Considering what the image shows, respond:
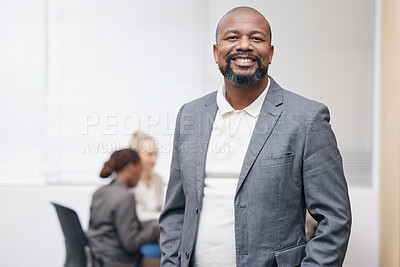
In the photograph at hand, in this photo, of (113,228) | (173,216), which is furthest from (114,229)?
(173,216)

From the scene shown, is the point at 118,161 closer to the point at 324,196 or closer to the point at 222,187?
the point at 222,187

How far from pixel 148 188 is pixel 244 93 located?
199 cm

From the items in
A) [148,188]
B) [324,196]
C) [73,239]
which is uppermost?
[324,196]

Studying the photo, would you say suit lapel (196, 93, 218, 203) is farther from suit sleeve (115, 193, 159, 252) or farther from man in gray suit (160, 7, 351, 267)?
suit sleeve (115, 193, 159, 252)

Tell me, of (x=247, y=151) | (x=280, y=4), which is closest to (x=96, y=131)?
(x=280, y=4)

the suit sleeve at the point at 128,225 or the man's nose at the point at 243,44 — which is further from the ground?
the man's nose at the point at 243,44

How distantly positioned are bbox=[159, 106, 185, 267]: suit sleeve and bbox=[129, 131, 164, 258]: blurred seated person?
59.7 inches

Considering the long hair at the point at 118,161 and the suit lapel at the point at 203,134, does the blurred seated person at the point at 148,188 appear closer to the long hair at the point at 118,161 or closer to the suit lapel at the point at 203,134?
the long hair at the point at 118,161

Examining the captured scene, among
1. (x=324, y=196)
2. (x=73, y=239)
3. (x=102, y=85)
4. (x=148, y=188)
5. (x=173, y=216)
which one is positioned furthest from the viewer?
(x=102, y=85)

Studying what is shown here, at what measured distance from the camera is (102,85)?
12.7ft

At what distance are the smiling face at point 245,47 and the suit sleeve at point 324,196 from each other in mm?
242

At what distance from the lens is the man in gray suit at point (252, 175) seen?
1518 millimetres

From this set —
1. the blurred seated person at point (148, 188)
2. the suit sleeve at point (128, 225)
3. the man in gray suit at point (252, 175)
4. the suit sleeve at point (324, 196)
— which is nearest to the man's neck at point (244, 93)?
the man in gray suit at point (252, 175)

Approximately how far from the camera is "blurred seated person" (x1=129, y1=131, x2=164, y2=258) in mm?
3274
